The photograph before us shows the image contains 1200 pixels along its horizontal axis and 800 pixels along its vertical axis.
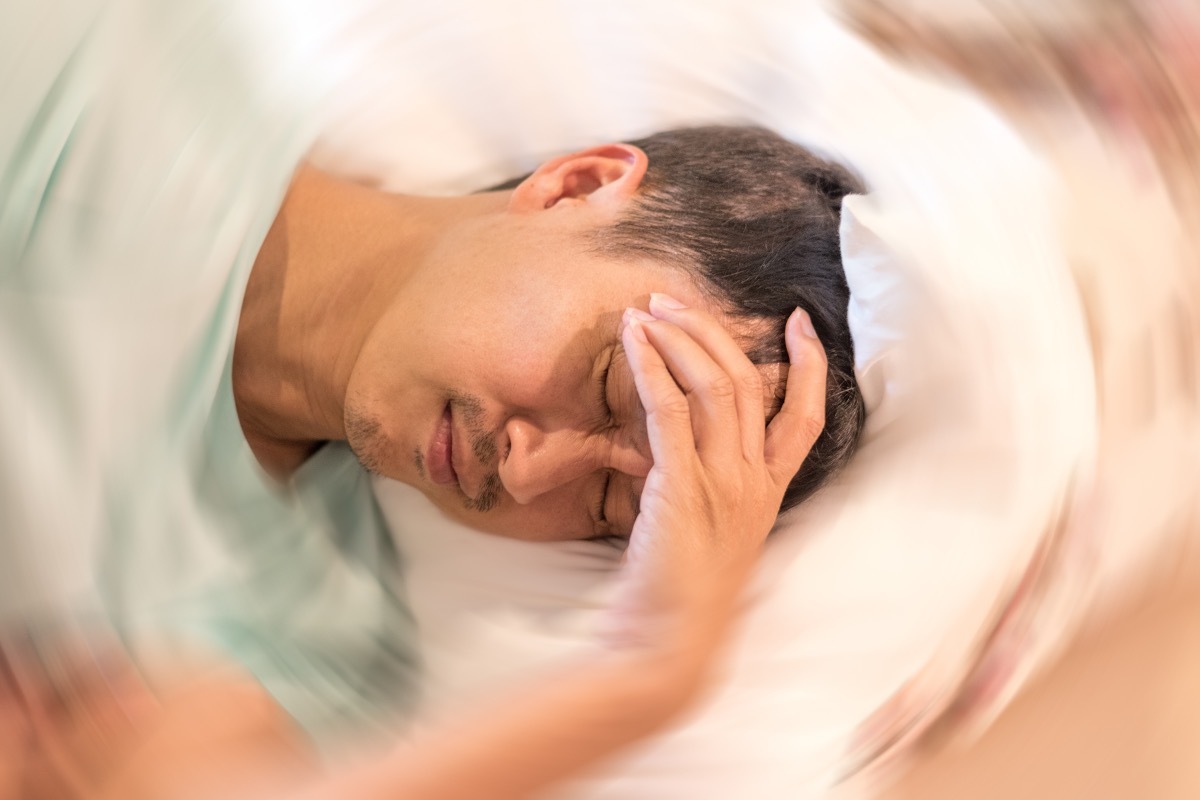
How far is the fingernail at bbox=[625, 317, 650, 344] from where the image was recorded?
84 centimetres

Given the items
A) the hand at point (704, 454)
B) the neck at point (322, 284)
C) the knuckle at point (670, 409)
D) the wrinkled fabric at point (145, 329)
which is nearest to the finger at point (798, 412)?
the hand at point (704, 454)

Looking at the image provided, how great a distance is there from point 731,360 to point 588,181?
11.8 inches

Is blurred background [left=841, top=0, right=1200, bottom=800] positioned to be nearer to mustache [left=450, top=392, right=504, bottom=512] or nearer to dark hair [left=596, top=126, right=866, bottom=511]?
dark hair [left=596, top=126, right=866, bottom=511]

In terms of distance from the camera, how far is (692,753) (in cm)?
91

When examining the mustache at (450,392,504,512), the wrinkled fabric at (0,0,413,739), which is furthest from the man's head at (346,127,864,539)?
the wrinkled fabric at (0,0,413,739)

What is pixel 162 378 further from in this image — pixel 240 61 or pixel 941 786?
pixel 941 786

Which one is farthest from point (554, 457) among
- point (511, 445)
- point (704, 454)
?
point (704, 454)

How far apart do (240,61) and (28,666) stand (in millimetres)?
666

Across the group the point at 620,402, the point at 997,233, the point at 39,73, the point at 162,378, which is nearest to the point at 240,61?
the point at 39,73

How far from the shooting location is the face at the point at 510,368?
0.86m

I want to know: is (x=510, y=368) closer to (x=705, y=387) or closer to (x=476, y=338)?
(x=476, y=338)

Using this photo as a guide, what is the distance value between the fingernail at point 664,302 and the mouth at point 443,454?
0.23m

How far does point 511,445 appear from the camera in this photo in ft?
2.86

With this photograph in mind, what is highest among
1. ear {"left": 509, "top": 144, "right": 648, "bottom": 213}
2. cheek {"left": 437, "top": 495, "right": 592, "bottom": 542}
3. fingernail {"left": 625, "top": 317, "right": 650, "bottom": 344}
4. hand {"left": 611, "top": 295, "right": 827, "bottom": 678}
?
ear {"left": 509, "top": 144, "right": 648, "bottom": 213}
